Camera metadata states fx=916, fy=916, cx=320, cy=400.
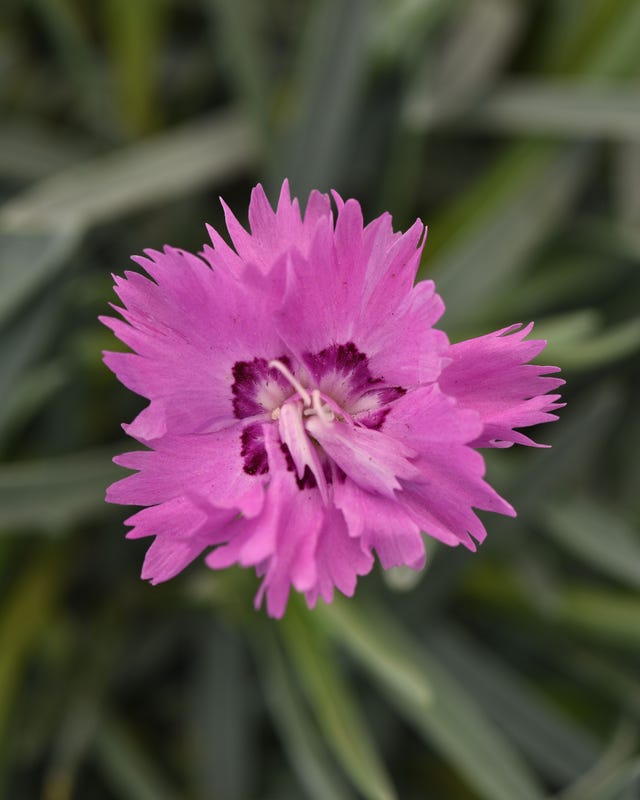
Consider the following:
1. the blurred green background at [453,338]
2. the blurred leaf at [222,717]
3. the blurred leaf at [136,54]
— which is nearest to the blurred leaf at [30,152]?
the blurred green background at [453,338]

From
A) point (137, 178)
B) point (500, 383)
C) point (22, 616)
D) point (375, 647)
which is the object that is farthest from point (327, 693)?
Result: point (137, 178)

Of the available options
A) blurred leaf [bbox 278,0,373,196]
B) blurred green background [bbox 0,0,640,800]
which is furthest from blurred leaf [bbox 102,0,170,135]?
blurred leaf [bbox 278,0,373,196]

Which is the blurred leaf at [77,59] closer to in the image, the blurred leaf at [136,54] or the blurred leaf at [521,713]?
the blurred leaf at [136,54]

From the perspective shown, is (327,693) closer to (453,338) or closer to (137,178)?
(453,338)

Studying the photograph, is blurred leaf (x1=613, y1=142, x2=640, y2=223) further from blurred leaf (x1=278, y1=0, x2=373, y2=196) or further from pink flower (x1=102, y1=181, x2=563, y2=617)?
pink flower (x1=102, y1=181, x2=563, y2=617)

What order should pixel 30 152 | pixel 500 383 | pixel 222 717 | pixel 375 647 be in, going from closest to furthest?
pixel 500 383, pixel 375 647, pixel 222 717, pixel 30 152

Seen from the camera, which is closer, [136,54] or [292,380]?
[292,380]

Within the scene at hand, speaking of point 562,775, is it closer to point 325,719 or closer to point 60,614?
point 325,719
